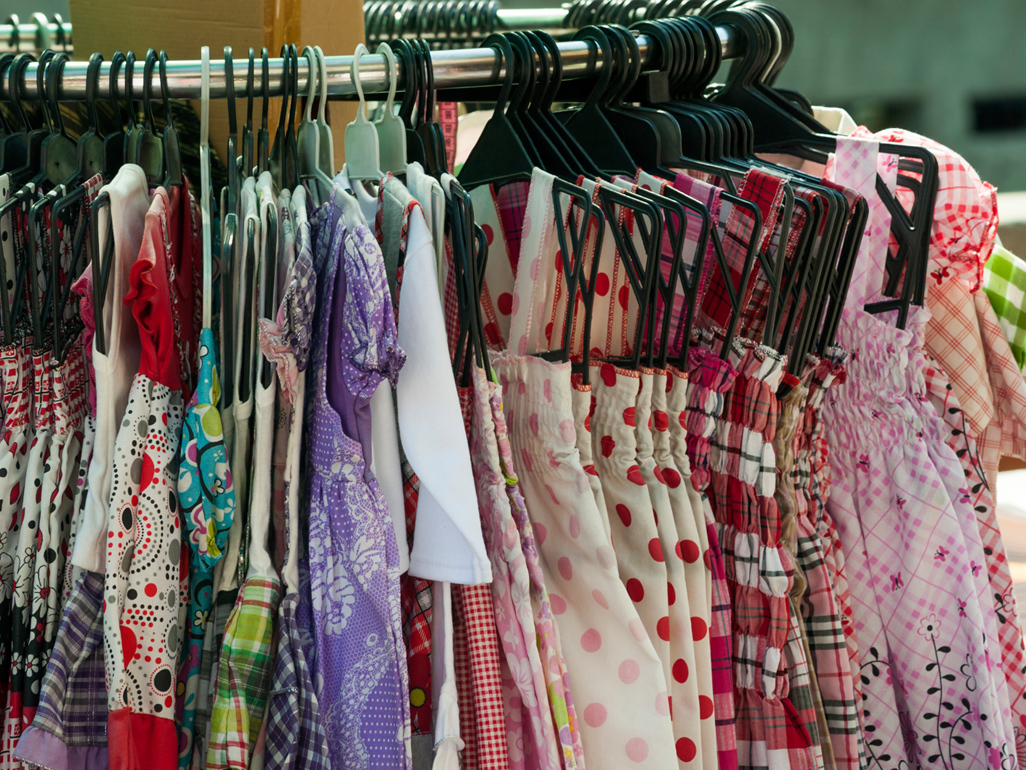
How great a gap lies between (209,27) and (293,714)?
81cm

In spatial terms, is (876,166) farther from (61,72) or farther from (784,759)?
(61,72)

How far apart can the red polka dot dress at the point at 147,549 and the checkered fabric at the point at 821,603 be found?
56cm

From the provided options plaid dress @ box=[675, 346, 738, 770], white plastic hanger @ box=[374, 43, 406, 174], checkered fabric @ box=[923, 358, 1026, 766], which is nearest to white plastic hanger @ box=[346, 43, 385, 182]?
white plastic hanger @ box=[374, 43, 406, 174]

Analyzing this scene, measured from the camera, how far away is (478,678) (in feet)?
2.25

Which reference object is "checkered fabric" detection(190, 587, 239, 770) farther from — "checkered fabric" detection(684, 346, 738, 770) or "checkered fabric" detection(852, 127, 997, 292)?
"checkered fabric" detection(852, 127, 997, 292)

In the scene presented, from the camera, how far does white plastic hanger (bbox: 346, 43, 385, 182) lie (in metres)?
0.76

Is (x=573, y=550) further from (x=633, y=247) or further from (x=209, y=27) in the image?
(x=209, y=27)

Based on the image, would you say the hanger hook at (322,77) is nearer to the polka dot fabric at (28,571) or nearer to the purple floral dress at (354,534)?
the purple floral dress at (354,534)

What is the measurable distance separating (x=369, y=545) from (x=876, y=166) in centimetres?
63

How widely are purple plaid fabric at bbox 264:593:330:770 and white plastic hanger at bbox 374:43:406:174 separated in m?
0.41

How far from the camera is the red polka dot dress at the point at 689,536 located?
29.1 inches

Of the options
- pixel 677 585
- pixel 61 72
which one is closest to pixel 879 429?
pixel 677 585

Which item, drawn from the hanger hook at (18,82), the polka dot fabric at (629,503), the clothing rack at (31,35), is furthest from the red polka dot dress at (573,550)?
the clothing rack at (31,35)

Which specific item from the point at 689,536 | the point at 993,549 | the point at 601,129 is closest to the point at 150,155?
the point at 601,129
